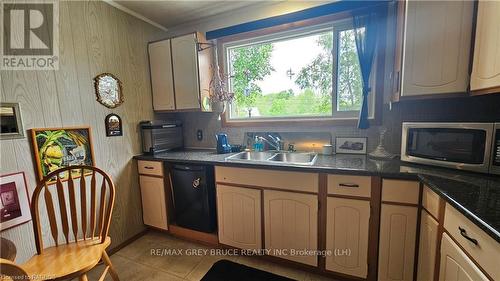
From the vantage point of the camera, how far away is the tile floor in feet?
5.53

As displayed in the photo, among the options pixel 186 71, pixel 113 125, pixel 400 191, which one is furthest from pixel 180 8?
pixel 400 191

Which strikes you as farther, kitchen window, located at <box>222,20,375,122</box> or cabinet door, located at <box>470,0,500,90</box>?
kitchen window, located at <box>222,20,375,122</box>

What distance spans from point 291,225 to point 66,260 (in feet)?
4.76

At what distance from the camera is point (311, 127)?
2.05 metres

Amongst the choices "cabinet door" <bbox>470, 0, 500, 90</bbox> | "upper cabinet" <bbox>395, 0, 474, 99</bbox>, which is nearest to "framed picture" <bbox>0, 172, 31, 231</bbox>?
"upper cabinet" <bbox>395, 0, 474, 99</bbox>

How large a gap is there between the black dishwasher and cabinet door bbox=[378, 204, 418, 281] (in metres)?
1.37

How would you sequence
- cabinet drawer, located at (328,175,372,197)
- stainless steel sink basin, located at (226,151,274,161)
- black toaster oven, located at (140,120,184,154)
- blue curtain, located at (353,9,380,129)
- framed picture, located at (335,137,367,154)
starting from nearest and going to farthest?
cabinet drawer, located at (328,175,372,197), blue curtain, located at (353,9,380,129), framed picture, located at (335,137,367,154), stainless steel sink basin, located at (226,151,274,161), black toaster oven, located at (140,120,184,154)

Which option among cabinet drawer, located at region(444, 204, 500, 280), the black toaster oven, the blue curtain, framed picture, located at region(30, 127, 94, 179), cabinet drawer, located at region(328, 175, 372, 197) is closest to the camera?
cabinet drawer, located at region(444, 204, 500, 280)

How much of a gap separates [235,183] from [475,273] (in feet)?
4.61

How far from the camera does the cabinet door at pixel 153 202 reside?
7.06 ft

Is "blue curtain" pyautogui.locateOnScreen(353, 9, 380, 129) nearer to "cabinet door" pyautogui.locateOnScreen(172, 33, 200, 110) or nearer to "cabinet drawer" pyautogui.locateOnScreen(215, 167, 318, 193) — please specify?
"cabinet drawer" pyautogui.locateOnScreen(215, 167, 318, 193)

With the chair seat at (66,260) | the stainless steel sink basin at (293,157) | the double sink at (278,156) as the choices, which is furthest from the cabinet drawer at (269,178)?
the chair seat at (66,260)

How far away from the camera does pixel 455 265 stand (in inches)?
36.7

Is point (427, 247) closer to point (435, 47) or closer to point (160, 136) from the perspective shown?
point (435, 47)
